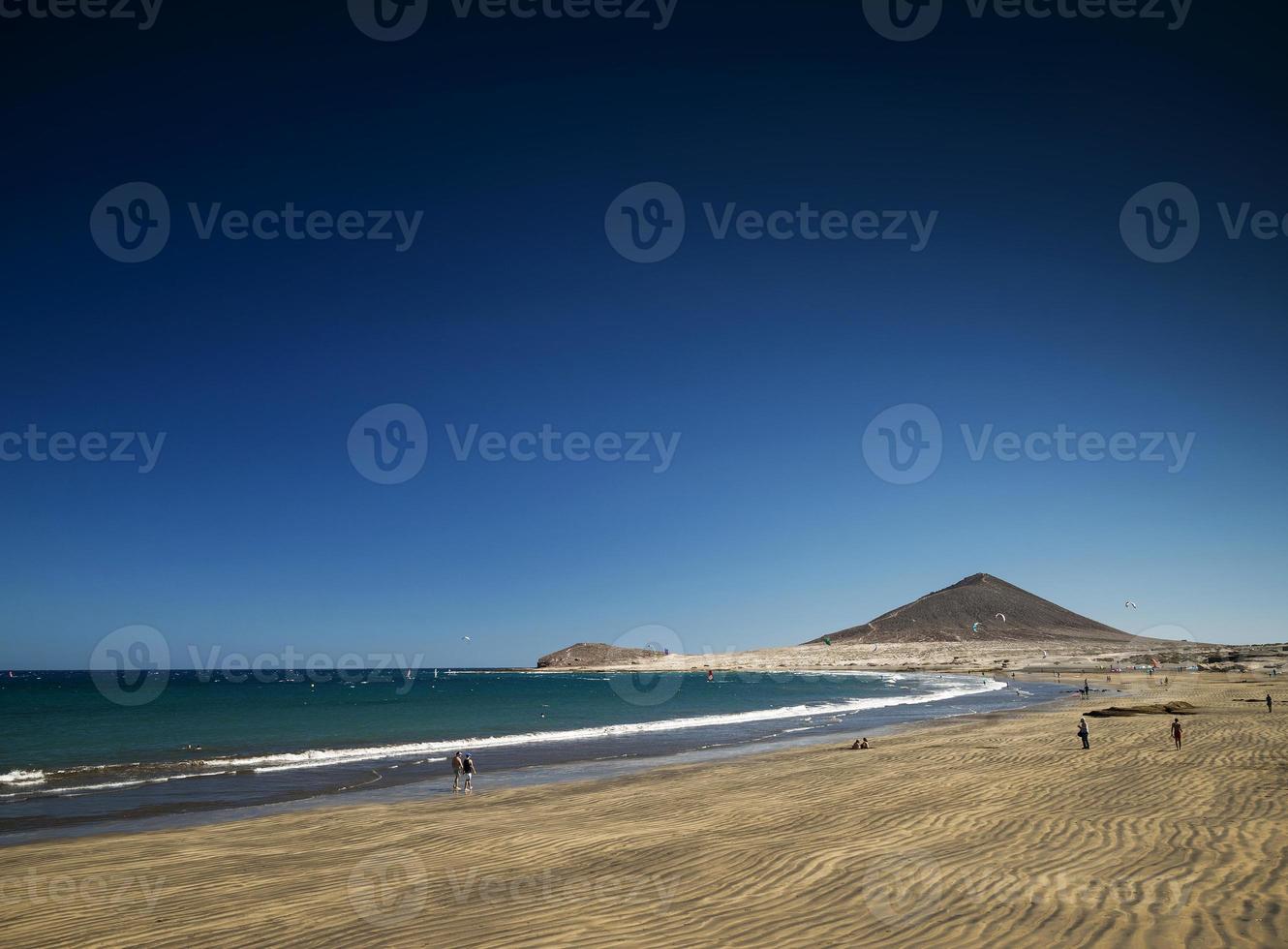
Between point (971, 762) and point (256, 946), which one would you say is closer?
point (256, 946)

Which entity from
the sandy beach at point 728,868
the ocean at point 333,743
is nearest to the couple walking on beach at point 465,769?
the ocean at point 333,743

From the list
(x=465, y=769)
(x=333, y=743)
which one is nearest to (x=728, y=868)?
(x=465, y=769)

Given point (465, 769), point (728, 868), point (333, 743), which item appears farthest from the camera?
point (333, 743)

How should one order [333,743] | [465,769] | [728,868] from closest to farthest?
1. [728,868]
2. [465,769]
3. [333,743]

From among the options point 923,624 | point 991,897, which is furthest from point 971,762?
point 923,624

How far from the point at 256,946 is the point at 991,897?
982 centimetres

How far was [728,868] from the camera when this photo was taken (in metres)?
12.6

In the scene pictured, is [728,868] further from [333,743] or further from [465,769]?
[333,743]

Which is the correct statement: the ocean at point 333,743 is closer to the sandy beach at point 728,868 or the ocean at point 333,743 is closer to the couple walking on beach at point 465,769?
the couple walking on beach at point 465,769

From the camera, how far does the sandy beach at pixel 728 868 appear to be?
9703 millimetres

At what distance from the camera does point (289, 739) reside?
138 feet

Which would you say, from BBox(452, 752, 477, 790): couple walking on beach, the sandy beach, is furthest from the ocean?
the sandy beach

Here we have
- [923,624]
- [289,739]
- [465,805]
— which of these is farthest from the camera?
[923,624]

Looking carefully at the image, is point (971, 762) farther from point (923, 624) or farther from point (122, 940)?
point (923, 624)
